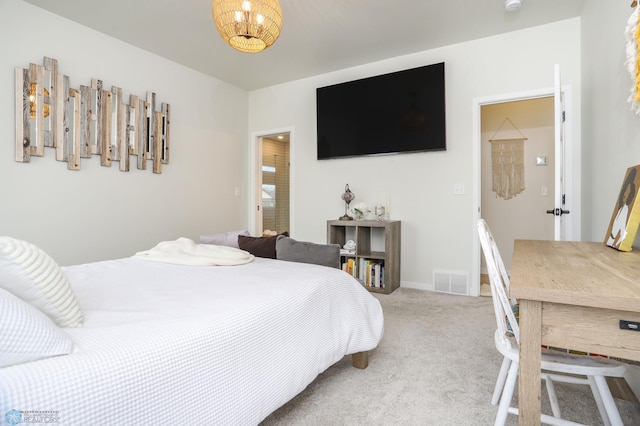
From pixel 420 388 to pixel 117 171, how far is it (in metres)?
3.48

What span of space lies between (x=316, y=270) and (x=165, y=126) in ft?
10.2

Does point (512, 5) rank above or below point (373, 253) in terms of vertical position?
above

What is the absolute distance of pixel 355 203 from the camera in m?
4.30

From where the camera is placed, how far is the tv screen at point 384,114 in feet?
12.0

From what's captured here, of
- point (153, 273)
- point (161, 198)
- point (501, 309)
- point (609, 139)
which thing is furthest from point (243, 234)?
point (609, 139)

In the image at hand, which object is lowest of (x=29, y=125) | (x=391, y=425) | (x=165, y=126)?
(x=391, y=425)

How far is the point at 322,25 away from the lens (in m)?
3.25

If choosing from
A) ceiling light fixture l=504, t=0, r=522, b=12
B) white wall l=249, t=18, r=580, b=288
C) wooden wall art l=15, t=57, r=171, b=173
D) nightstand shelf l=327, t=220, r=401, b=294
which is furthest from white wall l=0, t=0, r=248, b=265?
ceiling light fixture l=504, t=0, r=522, b=12

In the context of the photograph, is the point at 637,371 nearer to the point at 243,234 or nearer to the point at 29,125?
the point at 243,234

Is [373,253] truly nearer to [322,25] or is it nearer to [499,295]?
[322,25]

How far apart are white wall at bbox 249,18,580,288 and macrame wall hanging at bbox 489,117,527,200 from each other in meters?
1.25

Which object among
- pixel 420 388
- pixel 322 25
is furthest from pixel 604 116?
pixel 322 25

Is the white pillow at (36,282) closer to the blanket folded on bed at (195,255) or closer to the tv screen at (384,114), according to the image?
the blanket folded on bed at (195,255)

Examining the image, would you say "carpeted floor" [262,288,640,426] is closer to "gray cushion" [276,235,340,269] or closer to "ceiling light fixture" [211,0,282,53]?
"gray cushion" [276,235,340,269]
